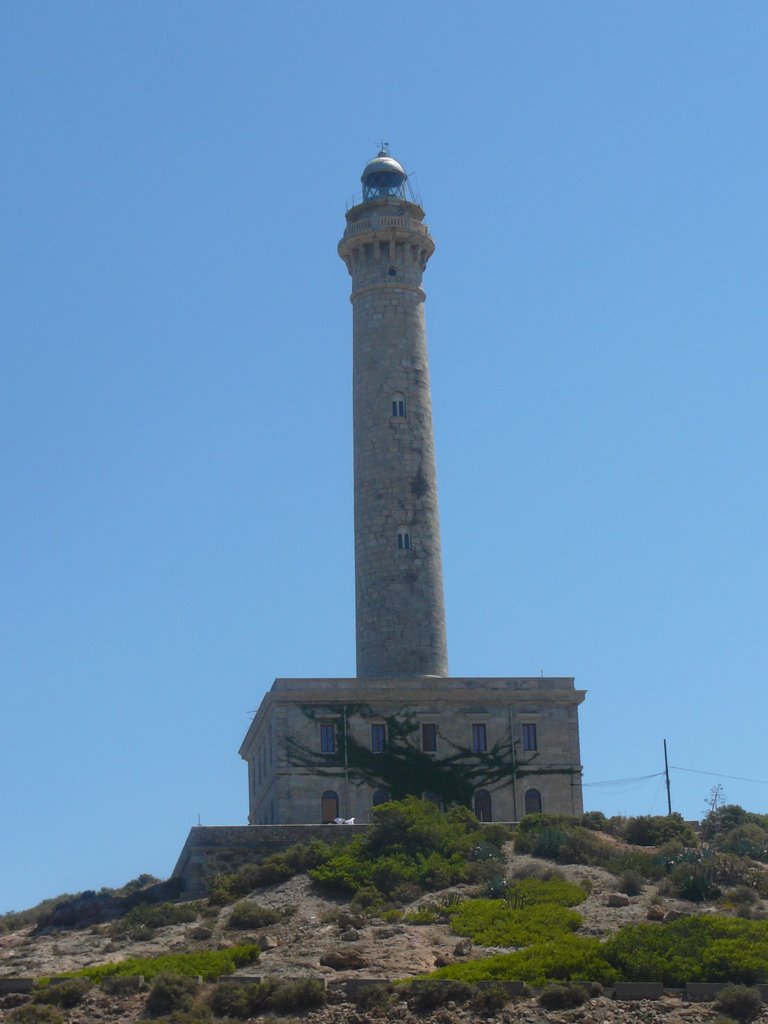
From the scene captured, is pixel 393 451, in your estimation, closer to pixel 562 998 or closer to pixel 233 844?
pixel 233 844

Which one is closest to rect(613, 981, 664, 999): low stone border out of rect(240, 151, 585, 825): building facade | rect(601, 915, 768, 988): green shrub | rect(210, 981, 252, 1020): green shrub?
rect(601, 915, 768, 988): green shrub

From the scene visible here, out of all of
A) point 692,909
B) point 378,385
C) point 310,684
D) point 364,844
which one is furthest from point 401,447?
point 692,909

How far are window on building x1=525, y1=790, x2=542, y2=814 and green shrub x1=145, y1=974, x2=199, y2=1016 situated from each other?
19.8m

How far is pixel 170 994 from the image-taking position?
35.1 metres

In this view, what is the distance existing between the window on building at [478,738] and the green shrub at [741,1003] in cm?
2030

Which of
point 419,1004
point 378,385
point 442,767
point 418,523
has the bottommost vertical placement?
point 419,1004

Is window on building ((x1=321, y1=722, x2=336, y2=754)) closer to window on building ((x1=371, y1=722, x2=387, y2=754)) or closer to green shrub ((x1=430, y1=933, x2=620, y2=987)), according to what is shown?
window on building ((x1=371, y1=722, x2=387, y2=754))

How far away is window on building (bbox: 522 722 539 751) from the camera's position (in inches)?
2148

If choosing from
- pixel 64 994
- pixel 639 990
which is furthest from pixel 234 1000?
pixel 639 990

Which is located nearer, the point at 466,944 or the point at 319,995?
the point at 319,995

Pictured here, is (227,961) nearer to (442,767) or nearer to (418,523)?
(442,767)

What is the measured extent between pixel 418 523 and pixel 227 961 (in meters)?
21.7

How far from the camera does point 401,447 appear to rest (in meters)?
→ 57.3

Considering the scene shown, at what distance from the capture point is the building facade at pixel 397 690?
175 feet
